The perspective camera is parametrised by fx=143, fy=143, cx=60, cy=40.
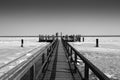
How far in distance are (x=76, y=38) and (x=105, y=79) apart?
42.2 metres

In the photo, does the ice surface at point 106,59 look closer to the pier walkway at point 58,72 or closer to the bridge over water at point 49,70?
the bridge over water at point 49,70

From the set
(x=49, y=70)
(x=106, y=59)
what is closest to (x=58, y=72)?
(x=49, y=70)

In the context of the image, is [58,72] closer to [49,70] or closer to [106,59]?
[49,70]

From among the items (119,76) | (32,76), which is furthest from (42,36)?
(32,76)

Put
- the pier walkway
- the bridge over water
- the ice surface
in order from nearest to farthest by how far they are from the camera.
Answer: the bridge over water, the pier walkway, the ice surface

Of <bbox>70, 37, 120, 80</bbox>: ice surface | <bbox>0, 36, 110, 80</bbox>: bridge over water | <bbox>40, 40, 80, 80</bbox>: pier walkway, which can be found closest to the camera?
<bbox>0, 36, 110, 80</bbox>: bridge over water

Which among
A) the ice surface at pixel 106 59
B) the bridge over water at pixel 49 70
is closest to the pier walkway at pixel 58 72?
the bridge over water at pixel 49 70

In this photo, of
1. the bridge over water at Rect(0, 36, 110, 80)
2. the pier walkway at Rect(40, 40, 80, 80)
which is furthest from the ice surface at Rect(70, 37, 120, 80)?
the pier walkway at Rect(40, 40, 80, 80)

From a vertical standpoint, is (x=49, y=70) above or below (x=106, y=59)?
above

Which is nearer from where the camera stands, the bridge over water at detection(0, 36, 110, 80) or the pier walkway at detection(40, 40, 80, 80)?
the bridge over water at detection(0, 36, 110, 80)

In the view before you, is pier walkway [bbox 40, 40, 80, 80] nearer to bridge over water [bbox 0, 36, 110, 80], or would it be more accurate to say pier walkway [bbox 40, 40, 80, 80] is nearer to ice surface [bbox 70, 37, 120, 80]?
bridge over water [bbox 0, 36, 110, 80]

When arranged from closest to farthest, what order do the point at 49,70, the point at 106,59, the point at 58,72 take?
the point at 58,72, the point at 49,70, the point at 106,59

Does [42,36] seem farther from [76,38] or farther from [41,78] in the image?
[41,78]

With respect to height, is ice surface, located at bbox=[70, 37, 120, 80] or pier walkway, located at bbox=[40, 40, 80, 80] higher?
pier walkway, located at bbox=[40, 40, 80, 80]
